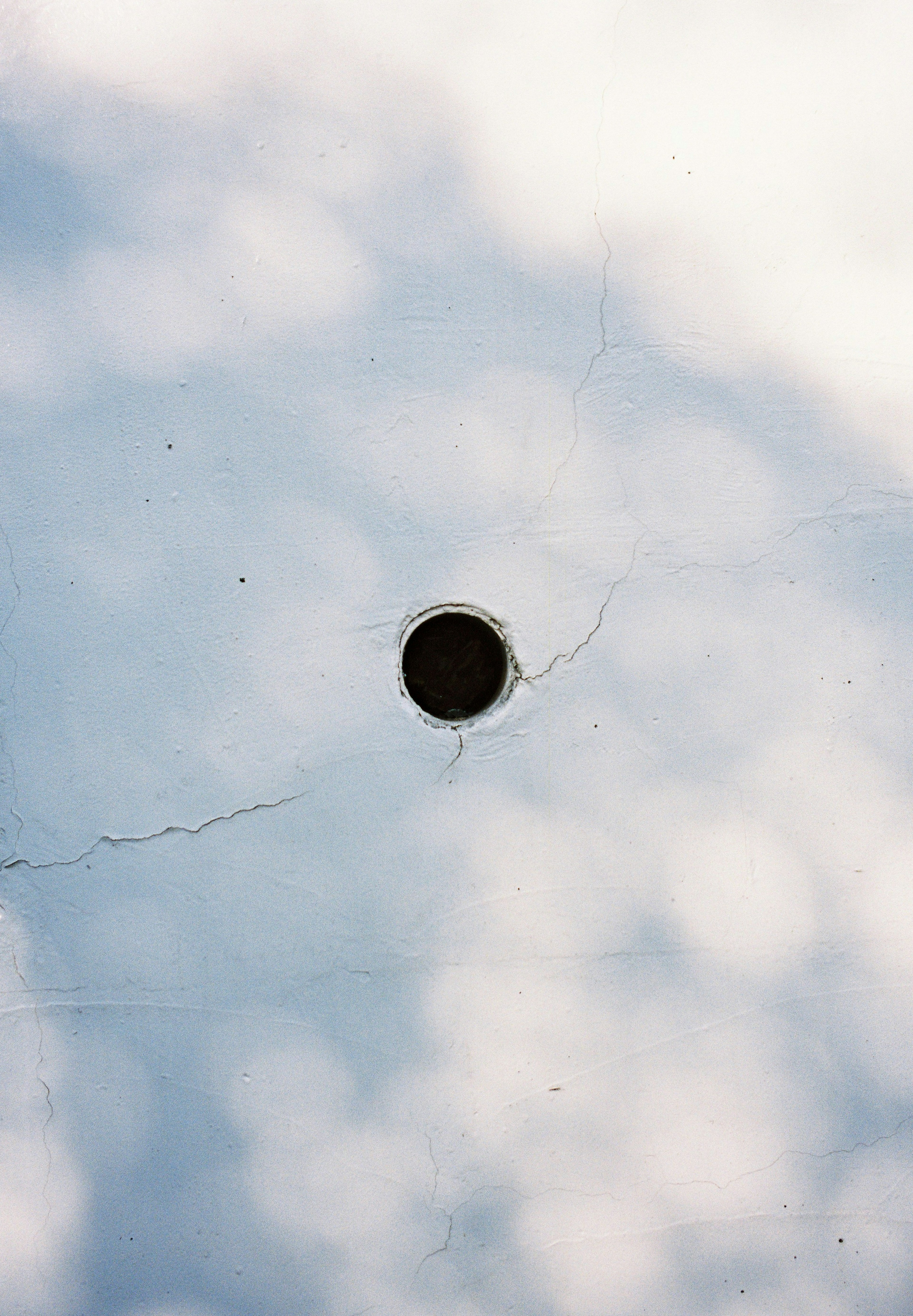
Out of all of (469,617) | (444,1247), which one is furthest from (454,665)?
(444,1247)

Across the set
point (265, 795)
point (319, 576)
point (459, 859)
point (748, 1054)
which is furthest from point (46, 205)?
point (748, 1054)

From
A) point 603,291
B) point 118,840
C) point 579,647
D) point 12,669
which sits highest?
point 603,291

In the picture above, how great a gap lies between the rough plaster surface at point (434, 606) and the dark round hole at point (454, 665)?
0.06 meters

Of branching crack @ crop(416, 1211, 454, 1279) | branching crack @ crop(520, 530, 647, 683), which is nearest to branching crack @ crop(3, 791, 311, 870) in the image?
branching crack @ crop(520, 530, 647, 683)

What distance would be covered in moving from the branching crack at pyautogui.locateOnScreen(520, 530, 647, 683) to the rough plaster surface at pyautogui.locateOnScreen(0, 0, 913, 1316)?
1 cm

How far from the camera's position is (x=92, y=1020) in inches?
75.5

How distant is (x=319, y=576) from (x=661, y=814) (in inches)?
42.1

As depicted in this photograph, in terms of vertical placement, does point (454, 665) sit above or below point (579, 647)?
below

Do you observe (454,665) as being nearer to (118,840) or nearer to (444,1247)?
(118,840)

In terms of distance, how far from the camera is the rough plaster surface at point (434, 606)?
1877 millimetres

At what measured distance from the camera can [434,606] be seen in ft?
6.35

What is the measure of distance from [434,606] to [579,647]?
0.39 metres

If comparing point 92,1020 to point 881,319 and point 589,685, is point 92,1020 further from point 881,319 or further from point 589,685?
point 881,319

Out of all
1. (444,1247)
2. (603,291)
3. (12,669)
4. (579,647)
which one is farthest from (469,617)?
(444,1247)
